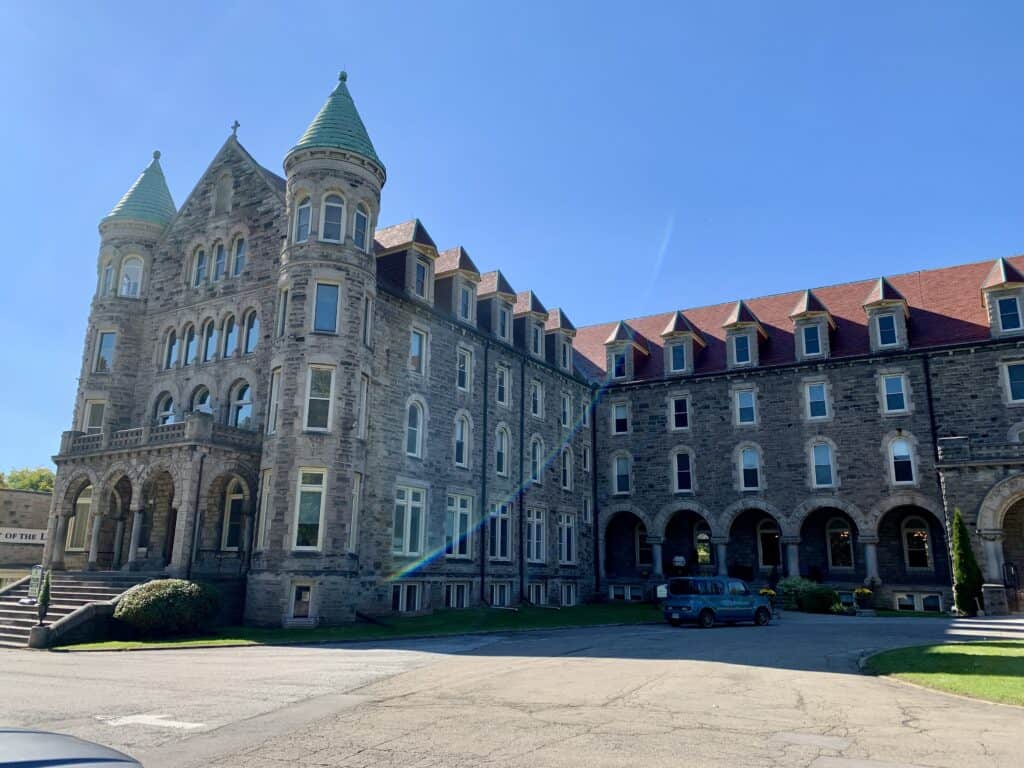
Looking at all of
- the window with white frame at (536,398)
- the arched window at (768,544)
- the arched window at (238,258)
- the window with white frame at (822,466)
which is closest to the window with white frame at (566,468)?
the window with white frame at (536,398)

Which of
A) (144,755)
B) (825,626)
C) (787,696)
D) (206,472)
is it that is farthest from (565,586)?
(144,755)

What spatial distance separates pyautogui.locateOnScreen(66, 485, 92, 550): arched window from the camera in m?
29.9

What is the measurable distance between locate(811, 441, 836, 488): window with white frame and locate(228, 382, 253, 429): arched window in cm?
2551

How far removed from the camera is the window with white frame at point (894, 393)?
117ft

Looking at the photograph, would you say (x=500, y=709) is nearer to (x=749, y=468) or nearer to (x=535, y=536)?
(x=535, y=536)

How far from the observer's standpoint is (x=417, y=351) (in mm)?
29891

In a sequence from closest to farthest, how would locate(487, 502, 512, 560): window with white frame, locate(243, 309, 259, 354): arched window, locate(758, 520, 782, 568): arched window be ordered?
locate(243, 309, 259, 354): arched window
locate(487, 502, 512, 560): window with white frame
locate(758, 520, 782, 568): arched window

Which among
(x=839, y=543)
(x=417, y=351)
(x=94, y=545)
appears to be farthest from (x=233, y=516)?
(x=839, y=543)

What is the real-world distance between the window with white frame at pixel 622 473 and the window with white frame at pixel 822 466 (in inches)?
363

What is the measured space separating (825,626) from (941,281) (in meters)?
21.8

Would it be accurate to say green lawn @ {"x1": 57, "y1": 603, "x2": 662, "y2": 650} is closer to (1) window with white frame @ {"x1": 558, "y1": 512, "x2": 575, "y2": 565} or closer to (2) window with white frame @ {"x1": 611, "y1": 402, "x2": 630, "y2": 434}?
(1) window with white frame @ {"x1": 558, "y1": 512, "x2": 575, "y2": 565}

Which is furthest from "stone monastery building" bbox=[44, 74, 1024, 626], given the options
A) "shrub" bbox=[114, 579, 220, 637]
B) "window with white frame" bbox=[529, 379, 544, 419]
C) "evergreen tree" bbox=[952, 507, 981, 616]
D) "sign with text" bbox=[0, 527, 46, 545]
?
"sign with text" bbox=[0, 527, 46, 545]

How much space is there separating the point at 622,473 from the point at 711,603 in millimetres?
16517

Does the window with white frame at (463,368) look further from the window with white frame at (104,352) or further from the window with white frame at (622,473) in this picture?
the window with white frame at (104,352)
